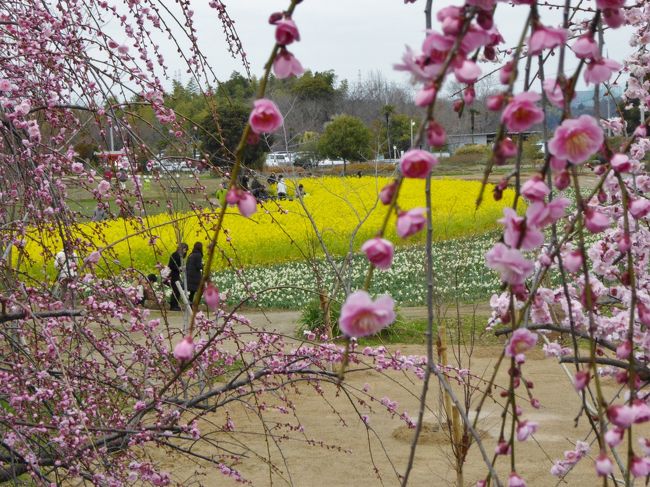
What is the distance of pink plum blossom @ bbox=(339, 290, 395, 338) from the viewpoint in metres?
Result: 0.85

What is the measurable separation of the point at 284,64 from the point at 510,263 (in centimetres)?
33

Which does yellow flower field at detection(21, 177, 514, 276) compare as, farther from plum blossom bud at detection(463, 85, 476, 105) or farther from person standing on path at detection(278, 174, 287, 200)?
plum blossom bud at detection(463, 85, 476, 105)

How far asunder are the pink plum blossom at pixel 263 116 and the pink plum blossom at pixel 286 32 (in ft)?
0.23

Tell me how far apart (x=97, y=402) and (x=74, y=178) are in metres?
0.85

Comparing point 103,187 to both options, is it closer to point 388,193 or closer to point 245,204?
point 245,204

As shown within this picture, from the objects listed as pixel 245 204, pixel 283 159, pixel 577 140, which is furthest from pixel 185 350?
pixel 283 159

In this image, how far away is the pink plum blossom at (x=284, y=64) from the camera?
3.06ft

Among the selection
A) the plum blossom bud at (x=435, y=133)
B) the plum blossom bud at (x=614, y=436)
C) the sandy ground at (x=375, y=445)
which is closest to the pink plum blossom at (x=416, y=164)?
the plum blossom bud at (x=435, y=133)

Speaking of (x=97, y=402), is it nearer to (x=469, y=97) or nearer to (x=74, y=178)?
(x=74, y=178)

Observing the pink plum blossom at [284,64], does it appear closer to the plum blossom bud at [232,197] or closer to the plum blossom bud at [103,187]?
the plum blossom bud at [232,197]

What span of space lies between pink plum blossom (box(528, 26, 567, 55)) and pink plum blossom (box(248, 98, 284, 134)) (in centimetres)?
28

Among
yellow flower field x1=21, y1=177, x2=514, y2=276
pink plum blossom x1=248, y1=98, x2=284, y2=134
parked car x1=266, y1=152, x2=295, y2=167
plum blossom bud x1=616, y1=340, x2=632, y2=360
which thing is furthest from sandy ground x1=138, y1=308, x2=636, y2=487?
yellow flower field x1=21, y1=177, x2=514, y2=276

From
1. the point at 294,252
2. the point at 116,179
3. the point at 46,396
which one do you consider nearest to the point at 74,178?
the point at 116,179

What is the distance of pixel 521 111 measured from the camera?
0.90 meters
